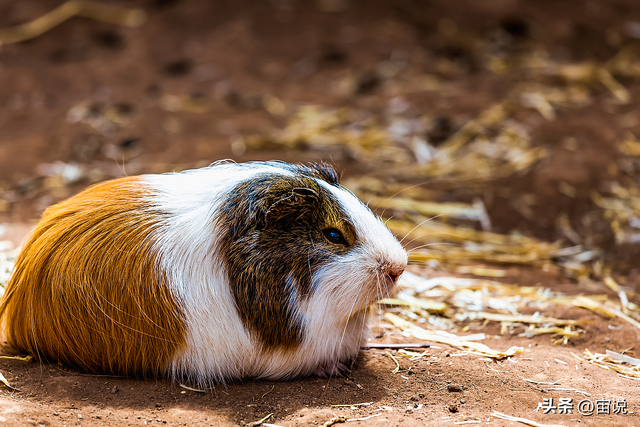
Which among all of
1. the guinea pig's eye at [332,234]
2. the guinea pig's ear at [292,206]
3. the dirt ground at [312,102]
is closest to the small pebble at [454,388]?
the dirt ground at [312,102]

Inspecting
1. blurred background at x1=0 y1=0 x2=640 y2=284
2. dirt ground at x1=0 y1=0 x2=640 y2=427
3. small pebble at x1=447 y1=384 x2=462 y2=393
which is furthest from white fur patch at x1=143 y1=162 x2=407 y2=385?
blurred background at x1=0 y1=0 x2=640 y2=284

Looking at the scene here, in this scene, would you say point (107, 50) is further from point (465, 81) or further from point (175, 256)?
point (175, 256)

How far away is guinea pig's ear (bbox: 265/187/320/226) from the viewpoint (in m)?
2.71

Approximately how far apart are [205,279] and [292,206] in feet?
1.65

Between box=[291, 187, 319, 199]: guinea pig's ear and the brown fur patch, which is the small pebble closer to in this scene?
the brown fur patch

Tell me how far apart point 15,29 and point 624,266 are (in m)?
8.47

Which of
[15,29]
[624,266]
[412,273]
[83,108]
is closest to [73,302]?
[412,273]

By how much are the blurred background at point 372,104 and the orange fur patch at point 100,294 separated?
2.57m

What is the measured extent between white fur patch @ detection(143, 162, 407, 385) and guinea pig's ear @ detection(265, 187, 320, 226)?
14 centimetres

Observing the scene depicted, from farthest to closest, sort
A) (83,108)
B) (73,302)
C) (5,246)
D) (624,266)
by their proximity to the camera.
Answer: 1. (83,108)
2. (624,266)
3. (5,246)
4. (73,302)

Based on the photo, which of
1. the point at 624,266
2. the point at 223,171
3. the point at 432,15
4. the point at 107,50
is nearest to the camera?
the point at 223,171

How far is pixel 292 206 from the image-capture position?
2.73m

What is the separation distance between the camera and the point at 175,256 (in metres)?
2.68

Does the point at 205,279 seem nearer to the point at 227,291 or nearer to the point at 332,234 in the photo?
the point at 227,291
